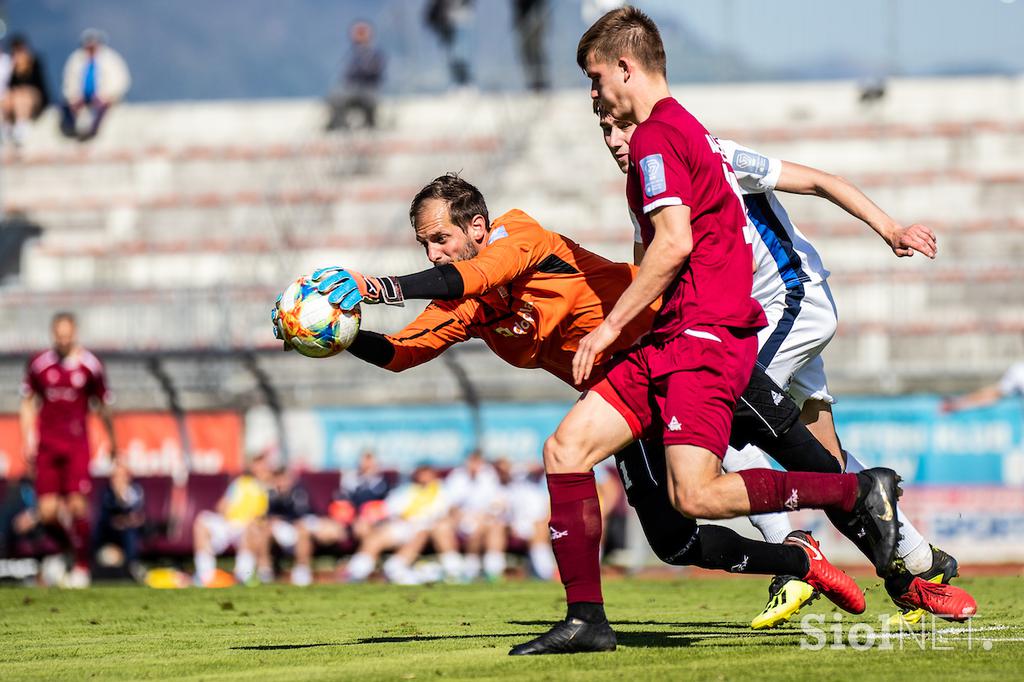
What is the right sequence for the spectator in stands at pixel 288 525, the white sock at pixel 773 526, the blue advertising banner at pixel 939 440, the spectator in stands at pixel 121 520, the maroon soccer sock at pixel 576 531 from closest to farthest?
the maroon soccer sock at pixel 576 531 → the white sock at pixel 773 526 → the blue advertising banner at pixel 939 440 → the spectator in stands at pixel 121 520 → the spectator in stands at pixel 288 525

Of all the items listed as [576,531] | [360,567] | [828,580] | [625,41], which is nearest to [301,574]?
[360,567]

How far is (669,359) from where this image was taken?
6172mm

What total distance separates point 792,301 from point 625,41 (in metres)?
1.74

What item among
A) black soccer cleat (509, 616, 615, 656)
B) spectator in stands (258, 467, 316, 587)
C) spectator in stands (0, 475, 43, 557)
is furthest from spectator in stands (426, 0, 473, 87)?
black soccer cleat (509, 616, 615, 656)

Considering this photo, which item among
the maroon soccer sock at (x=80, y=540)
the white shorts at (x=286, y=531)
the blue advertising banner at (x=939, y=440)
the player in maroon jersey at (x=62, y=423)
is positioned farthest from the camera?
the white shorts at (x=286, y=531)

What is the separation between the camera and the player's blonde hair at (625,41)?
20.6 ft

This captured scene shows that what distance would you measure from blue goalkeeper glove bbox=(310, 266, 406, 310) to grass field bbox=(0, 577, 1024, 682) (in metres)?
1.45

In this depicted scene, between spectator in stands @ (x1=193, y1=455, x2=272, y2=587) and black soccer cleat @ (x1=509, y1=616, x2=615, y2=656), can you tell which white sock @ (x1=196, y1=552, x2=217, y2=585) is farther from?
black soccer cleat @ (x1=509, y1=616, x2=615, y2=656)

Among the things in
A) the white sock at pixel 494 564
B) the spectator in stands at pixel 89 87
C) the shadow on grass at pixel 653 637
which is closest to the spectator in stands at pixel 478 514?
the white sock at pixel 494 564

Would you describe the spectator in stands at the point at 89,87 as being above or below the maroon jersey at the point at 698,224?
above

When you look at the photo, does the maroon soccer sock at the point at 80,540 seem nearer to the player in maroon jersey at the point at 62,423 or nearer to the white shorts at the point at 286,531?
the player in maroon jersey at the point at 62,423

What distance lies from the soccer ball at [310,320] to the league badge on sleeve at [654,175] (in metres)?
1.30

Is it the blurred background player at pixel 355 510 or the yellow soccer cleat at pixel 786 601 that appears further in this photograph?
the blurred background player at pixel 355 510

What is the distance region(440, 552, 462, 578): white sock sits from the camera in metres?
16.2
